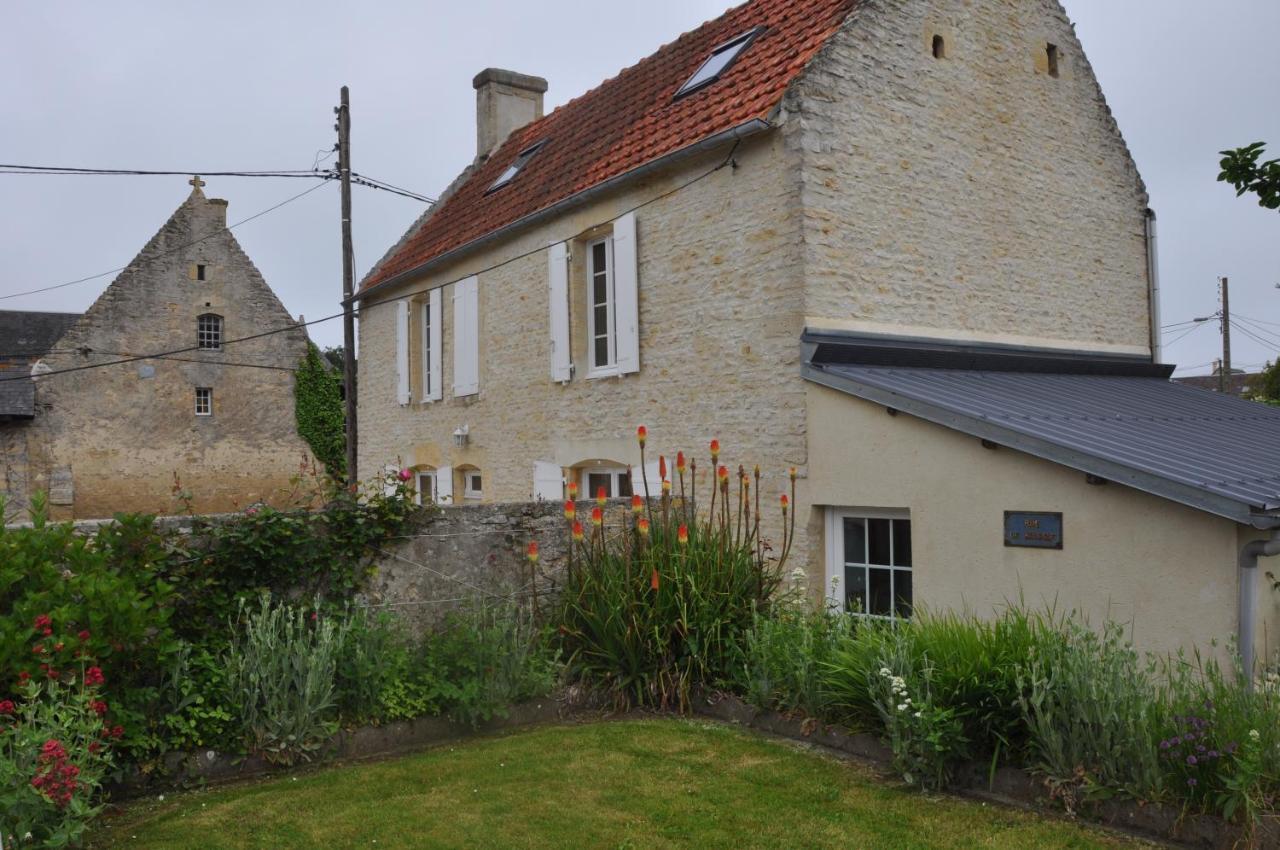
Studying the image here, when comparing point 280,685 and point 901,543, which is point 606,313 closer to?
point 901,543

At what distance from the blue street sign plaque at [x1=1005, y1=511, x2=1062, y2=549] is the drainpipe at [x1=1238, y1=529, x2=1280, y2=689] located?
1075mm

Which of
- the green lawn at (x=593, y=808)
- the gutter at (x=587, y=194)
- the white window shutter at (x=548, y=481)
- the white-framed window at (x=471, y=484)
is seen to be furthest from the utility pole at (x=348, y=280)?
the green lawn at (x=593, y=808)

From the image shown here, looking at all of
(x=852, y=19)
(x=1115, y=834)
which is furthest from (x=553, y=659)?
(x=852, y=19)

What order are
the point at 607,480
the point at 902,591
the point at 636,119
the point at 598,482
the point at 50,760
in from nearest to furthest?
the point at 50,760 < the point at 902,591 < the point at 607,480 < the point at 598,482 < the point at 636,119

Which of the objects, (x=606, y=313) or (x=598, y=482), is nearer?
(x=606, y=313)

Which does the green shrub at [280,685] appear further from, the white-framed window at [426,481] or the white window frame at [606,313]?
the white-framed window at [426,481]

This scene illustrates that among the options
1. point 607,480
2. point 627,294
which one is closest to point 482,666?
point 607,480

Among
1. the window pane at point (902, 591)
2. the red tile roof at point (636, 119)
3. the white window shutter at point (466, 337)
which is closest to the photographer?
the window pane at point (902, 591)

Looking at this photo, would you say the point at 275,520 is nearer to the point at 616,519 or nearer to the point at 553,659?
the point at 553,659

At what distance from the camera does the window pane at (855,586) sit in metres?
7.95

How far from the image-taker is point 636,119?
452 inches

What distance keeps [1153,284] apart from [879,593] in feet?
21.7

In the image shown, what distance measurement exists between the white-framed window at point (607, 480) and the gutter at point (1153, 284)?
258 inches

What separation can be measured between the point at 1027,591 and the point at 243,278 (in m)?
23.5
